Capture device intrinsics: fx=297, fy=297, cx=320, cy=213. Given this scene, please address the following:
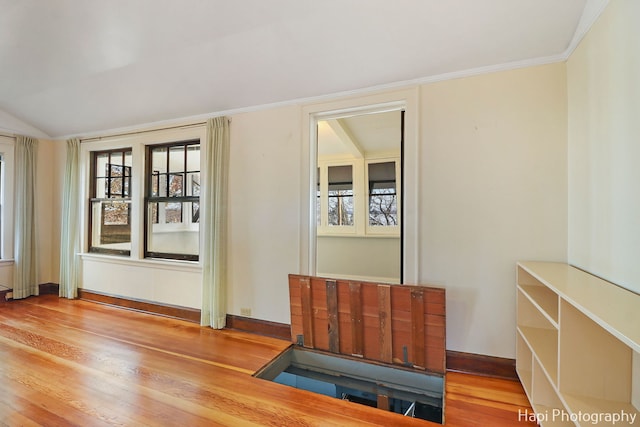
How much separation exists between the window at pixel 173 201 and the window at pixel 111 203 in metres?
0.50

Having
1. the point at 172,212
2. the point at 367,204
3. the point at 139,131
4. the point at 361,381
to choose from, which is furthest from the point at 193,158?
the point at 361,381

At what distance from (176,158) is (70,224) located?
2.09m

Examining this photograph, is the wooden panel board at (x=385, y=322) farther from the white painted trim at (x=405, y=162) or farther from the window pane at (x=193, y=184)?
the window pane at (x=193, y=184)

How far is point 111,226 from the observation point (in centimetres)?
456

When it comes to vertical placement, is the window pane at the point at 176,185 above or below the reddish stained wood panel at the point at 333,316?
above

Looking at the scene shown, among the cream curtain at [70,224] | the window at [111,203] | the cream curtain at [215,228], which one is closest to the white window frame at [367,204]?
the cream curtain at [215,228]

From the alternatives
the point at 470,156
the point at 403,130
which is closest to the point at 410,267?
→ the point at 470,156

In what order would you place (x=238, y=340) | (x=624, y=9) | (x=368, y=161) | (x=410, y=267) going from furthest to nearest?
(x=368, y=161)
(x=238, y=340)
(x=410, y=267)
(x=624, y=9)

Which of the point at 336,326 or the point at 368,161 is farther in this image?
the point at 368,161

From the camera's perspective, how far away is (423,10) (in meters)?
2.04

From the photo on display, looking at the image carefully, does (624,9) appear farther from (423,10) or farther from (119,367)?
(119,367)

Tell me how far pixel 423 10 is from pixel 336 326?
2.60m

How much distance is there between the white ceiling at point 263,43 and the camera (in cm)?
206

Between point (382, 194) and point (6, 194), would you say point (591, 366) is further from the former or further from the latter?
point (6, 194)
